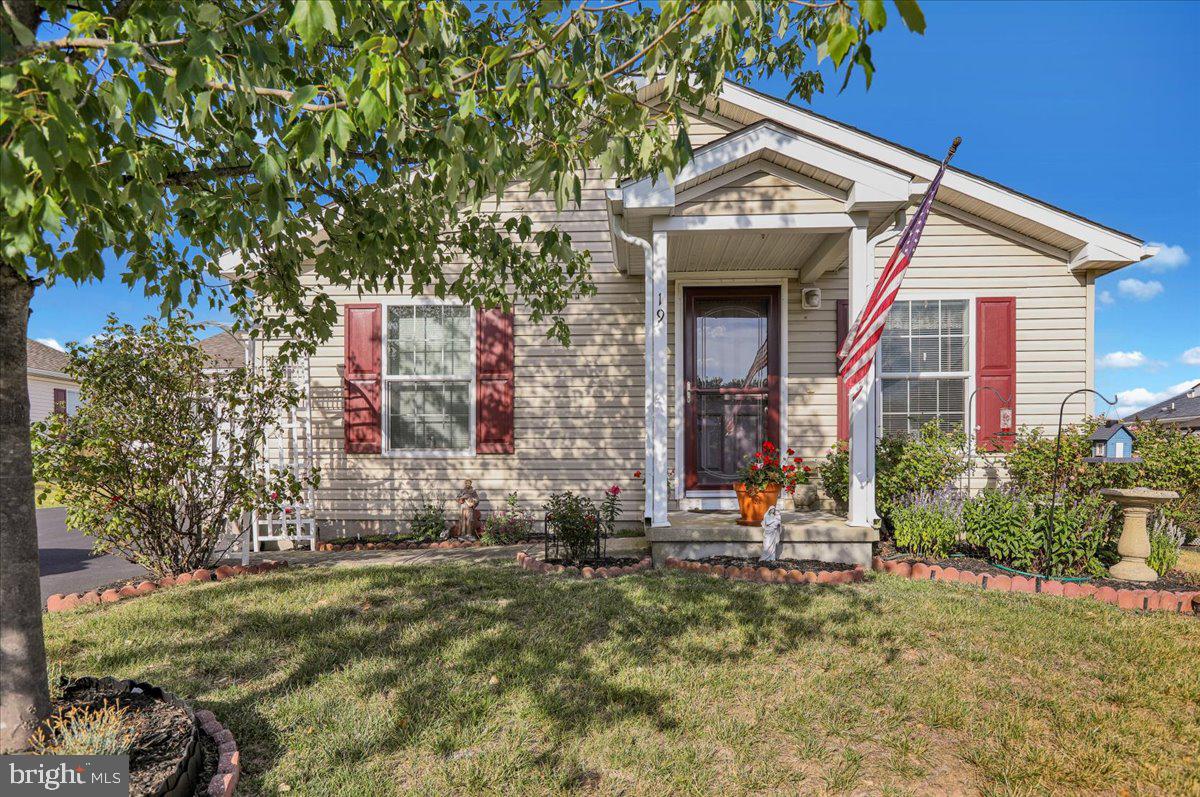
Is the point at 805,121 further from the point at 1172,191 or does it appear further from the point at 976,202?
the point at 1172,191

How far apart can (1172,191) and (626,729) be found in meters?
23.8

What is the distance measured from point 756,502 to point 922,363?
282 centimetres

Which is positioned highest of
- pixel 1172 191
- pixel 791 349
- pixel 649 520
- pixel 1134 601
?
pixel 1172 191

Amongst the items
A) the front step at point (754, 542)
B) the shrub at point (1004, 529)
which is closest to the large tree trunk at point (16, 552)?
the front step at point (754, 542)

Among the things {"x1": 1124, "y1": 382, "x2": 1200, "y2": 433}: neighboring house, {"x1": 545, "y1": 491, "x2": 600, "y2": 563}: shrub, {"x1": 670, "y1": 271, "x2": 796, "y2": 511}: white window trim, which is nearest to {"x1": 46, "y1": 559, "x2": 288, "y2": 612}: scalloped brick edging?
{"x1": 545, "y1": 491, "x2": 600, "y2": 563}: shrub

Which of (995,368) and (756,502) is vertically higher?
(995,368)

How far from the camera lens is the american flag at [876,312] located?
4.09 metres

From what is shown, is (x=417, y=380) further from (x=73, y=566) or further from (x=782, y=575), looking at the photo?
(x=782, y=575)

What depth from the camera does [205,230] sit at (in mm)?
2322

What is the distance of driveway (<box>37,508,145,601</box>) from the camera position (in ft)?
16.9

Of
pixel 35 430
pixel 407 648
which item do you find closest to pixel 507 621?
pixel 407 648

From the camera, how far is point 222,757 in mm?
2066

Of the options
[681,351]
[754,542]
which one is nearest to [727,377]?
[681,351]

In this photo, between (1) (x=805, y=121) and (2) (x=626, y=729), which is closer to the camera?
(2) (x=626, y=729)
